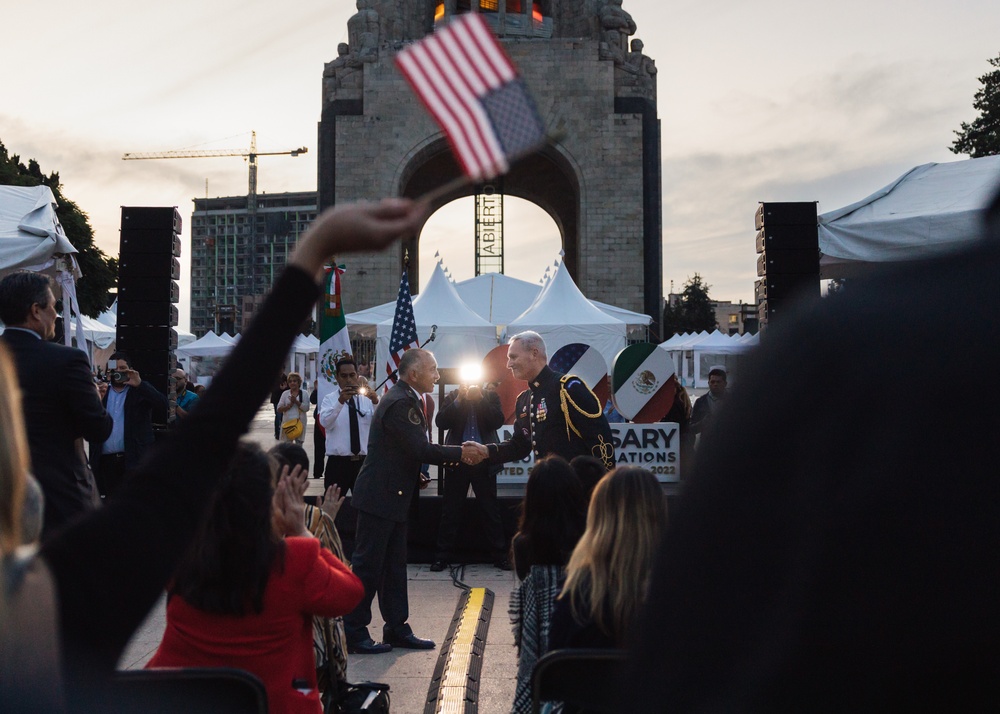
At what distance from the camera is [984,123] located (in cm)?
3650

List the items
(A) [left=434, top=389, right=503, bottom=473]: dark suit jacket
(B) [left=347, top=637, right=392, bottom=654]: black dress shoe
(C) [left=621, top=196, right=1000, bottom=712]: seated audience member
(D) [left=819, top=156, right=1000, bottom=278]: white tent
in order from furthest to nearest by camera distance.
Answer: (A) [left=434, top=389, right=503, bottom=473]: dark suit jacket, (D) [left=819, top=156, right=1000, bottom=278]: white tent, (B) [left=347, top=637, right=392, bottom=654]: black dress shoe, (C) [left=621, top=196, right=1000, bottom=712]: seated audience member

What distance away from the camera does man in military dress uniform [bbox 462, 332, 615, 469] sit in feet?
23.2

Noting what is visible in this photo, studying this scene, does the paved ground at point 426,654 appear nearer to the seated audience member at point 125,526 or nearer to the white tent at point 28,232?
the seated audience member at point 125,526

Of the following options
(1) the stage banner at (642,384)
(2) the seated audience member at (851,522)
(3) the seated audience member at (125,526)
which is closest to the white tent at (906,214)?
(1) the stage banner at (642,384)

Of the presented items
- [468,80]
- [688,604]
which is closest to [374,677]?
[468,80]

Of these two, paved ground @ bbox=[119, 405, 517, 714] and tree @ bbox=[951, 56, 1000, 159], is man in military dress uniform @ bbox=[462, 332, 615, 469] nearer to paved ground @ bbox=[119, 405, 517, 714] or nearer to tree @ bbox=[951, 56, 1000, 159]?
paved ground @ bbox=[119, 405, 517, 714]

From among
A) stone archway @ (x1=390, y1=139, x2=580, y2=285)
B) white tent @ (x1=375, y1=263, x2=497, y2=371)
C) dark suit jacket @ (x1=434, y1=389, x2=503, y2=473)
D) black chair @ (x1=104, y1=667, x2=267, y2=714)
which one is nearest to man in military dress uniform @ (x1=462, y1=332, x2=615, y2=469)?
dark suit jacket @ (x1=434, y1=389, x2=503, y2=473)

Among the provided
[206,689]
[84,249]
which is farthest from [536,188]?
[206,689]

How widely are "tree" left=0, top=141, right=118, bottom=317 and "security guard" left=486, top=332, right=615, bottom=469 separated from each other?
90.6ft

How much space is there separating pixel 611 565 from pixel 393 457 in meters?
3.63

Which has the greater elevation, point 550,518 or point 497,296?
point 497,296

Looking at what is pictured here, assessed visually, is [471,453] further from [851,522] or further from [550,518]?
[851,522]

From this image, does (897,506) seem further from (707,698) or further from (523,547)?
(523,547)

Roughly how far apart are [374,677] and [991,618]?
5.71 m
